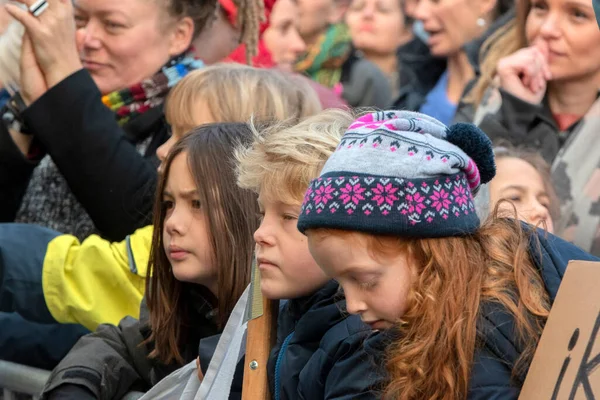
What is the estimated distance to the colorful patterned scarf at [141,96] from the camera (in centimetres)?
443

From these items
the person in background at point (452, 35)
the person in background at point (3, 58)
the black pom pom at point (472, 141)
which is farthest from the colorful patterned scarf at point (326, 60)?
the black pom pom at point (472, 141)

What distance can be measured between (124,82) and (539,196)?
1.76 metres

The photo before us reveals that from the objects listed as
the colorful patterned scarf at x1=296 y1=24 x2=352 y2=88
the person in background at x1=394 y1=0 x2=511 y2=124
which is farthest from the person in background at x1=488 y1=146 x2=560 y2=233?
the colorful patterned scarf at x1=296 y1=24 x2=352 y2=88

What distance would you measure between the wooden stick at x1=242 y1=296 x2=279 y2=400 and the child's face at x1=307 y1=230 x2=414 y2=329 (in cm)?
59

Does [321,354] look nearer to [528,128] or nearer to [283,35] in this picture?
[528,128]

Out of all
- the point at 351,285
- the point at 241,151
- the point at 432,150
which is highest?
the point at 432,150

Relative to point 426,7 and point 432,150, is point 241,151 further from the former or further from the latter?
point 426,7

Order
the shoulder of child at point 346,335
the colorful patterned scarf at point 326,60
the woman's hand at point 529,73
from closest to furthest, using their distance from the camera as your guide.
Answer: the shoulder of child at point 346,335 < the woman's hand at point 529,73 < the colorful patterned scarf at point 326,60

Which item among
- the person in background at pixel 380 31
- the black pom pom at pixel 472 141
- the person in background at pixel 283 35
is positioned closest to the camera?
Answer: the black pom pom at pixel 472 141

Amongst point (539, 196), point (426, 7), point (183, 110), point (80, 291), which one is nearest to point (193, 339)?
point (80, 291)

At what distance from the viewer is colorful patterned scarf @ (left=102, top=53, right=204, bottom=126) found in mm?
4426

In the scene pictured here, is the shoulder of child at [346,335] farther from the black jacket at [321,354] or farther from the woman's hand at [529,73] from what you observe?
the woman's hand at [529,73]

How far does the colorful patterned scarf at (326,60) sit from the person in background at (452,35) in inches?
78.8

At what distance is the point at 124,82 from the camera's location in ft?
15.3
